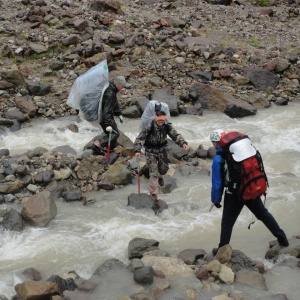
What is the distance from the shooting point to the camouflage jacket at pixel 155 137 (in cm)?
870

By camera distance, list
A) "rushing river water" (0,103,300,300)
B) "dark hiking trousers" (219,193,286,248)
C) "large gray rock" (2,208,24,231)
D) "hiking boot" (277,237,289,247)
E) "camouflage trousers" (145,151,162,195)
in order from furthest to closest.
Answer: "camouflage trousers" (145,151,162,195) → "large gray rock" (2,208,24,231) → "rushing river water" (0,103,300,300) → "hiking boot" (277,237,289,247) → "dark hiking trousers" (219,193,286,248)

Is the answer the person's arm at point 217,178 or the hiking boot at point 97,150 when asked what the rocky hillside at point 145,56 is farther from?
the person's arm at point 217,178

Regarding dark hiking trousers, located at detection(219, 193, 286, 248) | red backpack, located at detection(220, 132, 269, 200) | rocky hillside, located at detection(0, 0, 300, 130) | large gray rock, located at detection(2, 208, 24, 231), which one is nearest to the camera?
red backpack, located at detection(220, 132, 269, 200)

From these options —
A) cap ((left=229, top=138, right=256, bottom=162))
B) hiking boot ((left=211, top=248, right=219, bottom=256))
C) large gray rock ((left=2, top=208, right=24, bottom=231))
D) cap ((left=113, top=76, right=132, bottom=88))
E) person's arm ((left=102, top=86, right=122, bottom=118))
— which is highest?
cap ((left=229, top=138, right=256, bottom=162))

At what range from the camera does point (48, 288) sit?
6.29 meters

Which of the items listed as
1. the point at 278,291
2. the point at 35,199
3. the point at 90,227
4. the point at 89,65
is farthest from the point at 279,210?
the point at 89,65

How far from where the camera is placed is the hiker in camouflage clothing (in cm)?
866

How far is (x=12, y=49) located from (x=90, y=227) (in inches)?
426

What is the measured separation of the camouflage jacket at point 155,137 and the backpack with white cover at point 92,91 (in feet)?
8.11

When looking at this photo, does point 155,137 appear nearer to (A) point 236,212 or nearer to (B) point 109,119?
(A) point 236,212

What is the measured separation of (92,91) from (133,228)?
12.1 ft

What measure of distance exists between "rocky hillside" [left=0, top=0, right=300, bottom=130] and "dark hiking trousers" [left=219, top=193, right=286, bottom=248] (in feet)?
24.2

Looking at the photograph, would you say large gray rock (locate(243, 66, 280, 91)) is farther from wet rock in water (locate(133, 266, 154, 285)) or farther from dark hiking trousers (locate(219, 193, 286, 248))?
wet rock in water (locate(133, 266, 154, 285))

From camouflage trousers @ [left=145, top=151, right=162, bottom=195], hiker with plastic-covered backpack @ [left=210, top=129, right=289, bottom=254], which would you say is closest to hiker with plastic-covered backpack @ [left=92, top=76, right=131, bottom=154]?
camouflage trousers @ [left=145, top=151, right=162, bottom=195]
